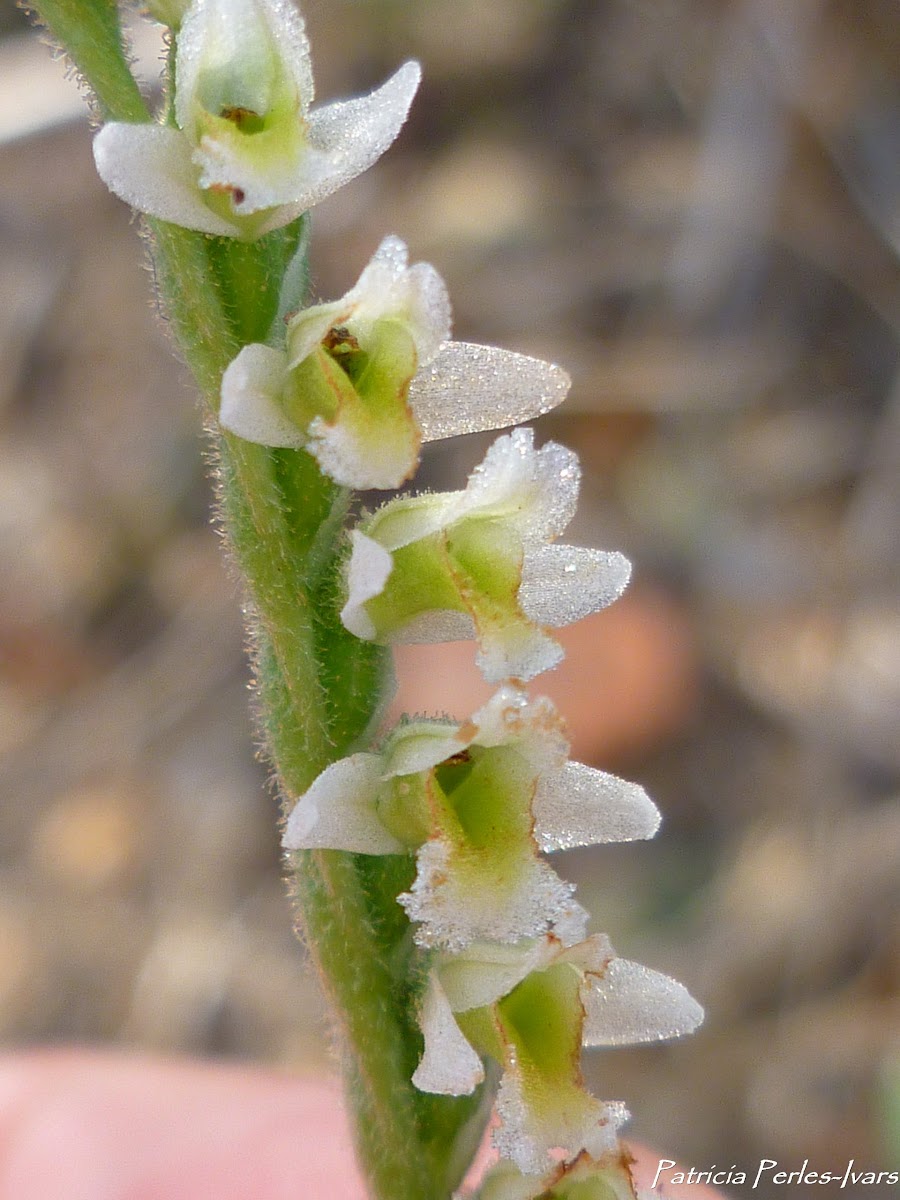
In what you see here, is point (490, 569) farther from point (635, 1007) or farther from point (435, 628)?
point (635, 1007)

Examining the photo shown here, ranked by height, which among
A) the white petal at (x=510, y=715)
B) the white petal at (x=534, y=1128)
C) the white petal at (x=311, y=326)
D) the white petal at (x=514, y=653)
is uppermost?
the white petal at (x=311, y=326)

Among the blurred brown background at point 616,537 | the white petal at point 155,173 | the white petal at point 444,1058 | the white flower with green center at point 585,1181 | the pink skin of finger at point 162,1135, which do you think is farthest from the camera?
the blurred brown background at point 616,537

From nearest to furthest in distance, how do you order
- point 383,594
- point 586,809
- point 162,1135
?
point 383,594
point 586,809
point 162,1135

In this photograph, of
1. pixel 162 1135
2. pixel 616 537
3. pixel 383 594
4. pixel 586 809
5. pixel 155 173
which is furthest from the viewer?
pixel 616 537

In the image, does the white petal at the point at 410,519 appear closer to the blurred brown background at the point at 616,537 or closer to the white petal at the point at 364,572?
the white petal at the point at 364,572

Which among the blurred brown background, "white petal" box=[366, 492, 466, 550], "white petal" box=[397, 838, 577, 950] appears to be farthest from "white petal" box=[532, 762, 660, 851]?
the blurred brown background

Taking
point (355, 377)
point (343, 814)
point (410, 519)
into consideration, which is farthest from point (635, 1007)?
point (355, 377)

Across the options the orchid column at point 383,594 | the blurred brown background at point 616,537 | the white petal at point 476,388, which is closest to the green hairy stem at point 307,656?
the orchid column at point 383,594
